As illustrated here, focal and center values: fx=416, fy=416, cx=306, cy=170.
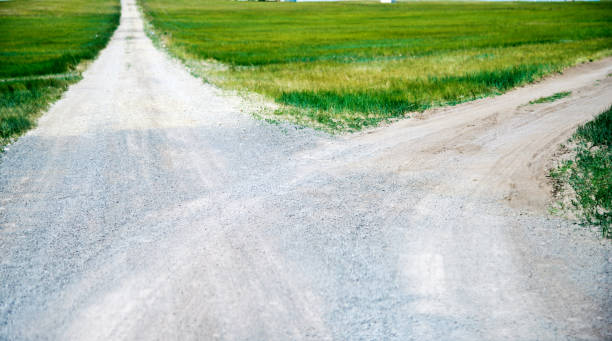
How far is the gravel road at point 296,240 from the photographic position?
378cm

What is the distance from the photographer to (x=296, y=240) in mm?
5129

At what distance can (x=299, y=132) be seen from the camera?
32.7ft

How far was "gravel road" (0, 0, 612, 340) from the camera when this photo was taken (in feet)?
12.4

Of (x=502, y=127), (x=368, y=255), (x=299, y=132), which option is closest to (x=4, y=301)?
(x=368, y=255)

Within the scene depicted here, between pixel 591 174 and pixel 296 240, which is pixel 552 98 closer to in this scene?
pixel 591 174

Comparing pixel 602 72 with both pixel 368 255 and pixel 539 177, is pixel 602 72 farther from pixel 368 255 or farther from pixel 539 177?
pixel 368 255

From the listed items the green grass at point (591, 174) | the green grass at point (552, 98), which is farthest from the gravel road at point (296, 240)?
the green grass at point (552, 98)

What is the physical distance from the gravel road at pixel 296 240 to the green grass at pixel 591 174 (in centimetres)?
34

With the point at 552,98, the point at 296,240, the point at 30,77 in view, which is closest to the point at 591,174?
the point at 296,240

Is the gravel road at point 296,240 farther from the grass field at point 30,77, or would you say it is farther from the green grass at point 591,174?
the grass field at point 30,77

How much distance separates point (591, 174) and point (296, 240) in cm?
497

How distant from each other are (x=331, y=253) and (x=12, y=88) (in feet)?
63.6

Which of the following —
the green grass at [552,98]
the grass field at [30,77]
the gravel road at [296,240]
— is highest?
the grass field at [30,77]

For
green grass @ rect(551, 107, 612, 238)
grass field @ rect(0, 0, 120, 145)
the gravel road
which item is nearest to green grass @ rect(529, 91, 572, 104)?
the gravel road
